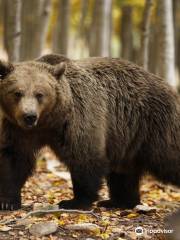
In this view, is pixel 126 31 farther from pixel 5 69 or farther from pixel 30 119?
pixel 30 119

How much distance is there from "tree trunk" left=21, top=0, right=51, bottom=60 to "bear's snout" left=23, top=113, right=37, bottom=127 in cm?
575

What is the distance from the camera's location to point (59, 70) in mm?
6852

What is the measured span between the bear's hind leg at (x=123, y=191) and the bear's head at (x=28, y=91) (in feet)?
6.05

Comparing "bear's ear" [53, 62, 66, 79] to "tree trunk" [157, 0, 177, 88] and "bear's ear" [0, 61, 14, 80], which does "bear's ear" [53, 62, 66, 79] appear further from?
"tree trunk" [157, 0, 177, 88]

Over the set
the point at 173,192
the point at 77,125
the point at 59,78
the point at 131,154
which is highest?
the point at 59,78

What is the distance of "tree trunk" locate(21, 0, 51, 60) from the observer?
38.9 ft

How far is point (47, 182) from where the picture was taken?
9.77 metres

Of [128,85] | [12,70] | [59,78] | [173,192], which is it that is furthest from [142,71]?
[173,192]

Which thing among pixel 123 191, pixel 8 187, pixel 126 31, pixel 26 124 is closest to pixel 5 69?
pixel 26 124

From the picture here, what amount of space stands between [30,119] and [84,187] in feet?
4.18

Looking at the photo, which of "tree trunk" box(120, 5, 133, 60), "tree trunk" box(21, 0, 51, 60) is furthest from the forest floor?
"tree trunk" box(120, 5, 133, 60)

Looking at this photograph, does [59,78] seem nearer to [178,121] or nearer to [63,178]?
[178,121]

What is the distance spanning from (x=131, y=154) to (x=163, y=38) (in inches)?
133

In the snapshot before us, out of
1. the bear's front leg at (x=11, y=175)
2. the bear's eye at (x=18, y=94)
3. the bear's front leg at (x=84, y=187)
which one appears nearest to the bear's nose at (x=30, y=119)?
the bear's eye at (x=18, y=94)
